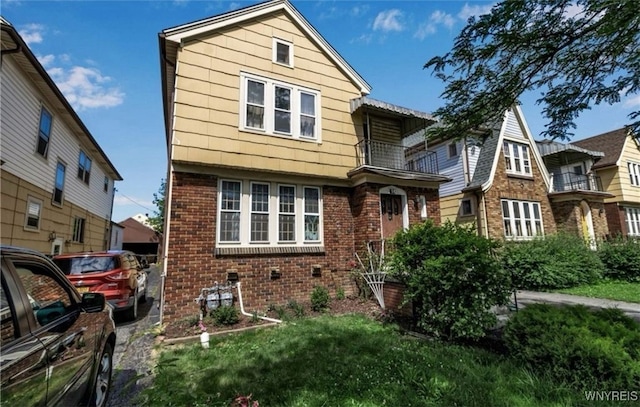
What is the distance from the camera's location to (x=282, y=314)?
767 centimetres

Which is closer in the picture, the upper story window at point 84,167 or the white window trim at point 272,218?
the white window trim at point 272,218

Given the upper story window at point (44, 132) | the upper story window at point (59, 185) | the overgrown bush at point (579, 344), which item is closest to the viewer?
the overgrown bush at point (579, 344)

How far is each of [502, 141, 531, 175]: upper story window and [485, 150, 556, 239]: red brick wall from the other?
14.2 inches

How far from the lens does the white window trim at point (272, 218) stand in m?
8.53

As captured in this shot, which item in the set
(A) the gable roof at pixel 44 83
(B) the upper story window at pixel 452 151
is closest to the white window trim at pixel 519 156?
(B) the upper story window at pixel 452 151

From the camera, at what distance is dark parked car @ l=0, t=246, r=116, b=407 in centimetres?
186

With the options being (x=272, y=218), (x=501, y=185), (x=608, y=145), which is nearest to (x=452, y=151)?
(x=501, y=185)

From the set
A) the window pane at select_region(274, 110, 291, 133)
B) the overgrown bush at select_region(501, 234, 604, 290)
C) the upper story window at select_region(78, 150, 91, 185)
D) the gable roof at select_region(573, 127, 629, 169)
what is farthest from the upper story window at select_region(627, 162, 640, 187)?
the upper story window at select_region(78, 150, 91, 185)

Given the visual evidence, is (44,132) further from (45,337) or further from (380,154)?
(45,337)

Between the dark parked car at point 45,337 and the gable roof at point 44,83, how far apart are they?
30.1 ft

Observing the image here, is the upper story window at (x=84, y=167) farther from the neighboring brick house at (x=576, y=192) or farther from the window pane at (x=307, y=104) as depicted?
the neighboring brick house at (x=576, y=192)

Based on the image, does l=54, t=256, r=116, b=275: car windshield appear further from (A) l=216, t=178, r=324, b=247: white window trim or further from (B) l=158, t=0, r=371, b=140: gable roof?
(B) l=158, t=0, r=371, b=140: gable roof

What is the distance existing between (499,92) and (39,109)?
14.5 metres

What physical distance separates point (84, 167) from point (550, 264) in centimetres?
2237
